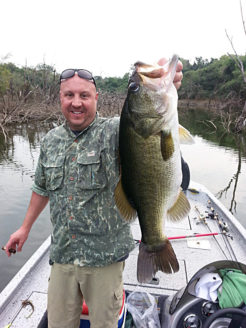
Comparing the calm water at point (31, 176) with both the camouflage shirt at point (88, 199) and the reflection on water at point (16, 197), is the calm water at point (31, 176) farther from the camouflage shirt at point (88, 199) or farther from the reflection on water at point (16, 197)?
the camouflage shirt at point (88, 199)

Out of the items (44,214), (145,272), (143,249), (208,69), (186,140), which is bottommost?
(44,214)

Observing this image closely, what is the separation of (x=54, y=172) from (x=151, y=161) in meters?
0.77

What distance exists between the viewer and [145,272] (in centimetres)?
175

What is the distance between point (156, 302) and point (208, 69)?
7271cm

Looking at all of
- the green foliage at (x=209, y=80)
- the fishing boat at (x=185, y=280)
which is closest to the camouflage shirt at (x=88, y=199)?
the fishing boat at (x=185, y=280)

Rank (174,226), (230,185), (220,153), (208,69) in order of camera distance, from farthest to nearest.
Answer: (208,69) → (220,153) → (230,185) → (174,226)

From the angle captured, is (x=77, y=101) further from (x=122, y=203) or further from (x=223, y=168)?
(x=223, y=168)

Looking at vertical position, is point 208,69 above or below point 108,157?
above

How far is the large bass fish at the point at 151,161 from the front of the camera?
5.00ft

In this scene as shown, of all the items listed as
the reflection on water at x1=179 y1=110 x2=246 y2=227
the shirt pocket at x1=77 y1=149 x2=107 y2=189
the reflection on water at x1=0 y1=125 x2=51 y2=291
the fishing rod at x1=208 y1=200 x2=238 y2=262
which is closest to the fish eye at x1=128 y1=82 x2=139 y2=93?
the shirt pocket at x1=77 y1=149 x2=107 y2=189

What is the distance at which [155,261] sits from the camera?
1750mm

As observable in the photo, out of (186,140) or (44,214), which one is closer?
(186,140)

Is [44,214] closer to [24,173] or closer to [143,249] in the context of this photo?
[24,173]

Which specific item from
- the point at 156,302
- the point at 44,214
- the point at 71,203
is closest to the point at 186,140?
the point at 71,203
